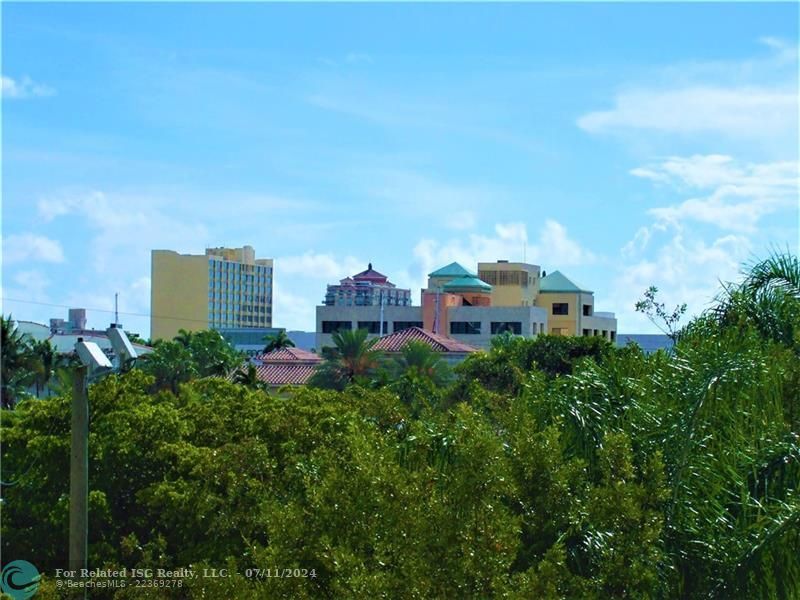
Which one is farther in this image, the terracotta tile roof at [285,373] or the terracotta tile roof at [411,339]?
the terracotta tile roof at [285,373]

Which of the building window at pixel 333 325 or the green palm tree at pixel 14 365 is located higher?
the building window at pixel 333 325

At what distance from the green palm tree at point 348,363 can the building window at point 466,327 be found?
41004mm

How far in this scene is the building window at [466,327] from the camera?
97.9 metres

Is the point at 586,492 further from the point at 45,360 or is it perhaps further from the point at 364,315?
the point at 364,315

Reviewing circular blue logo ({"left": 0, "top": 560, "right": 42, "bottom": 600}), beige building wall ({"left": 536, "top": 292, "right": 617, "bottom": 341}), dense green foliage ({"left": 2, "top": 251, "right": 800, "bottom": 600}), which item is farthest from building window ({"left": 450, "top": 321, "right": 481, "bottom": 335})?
dense green foliage ({"left": 2, "top": 251, "right": 800, "bottom": 600})

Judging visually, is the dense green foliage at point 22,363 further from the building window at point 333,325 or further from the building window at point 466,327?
the building window at point 466,327

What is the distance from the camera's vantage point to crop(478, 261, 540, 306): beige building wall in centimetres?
11000

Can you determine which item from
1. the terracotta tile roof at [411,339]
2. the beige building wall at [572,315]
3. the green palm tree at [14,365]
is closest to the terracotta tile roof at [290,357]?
the terracotta tile roof at [411,339]

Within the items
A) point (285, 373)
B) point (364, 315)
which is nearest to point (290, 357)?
point (285, 373)

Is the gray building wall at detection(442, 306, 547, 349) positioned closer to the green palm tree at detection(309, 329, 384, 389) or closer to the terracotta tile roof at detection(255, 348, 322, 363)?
the terracotta tile roof at detection(255, 348, 322, 363)

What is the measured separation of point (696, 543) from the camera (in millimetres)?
10266

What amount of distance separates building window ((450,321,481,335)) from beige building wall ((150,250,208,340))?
40.7 m

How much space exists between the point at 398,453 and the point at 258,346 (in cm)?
11619

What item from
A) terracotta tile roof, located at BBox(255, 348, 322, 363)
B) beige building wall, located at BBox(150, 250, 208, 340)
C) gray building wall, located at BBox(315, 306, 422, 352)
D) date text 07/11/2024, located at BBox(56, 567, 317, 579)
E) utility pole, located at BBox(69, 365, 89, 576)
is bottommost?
date text 07/11/2024, located at BBox(56, 567, 317, 579)
